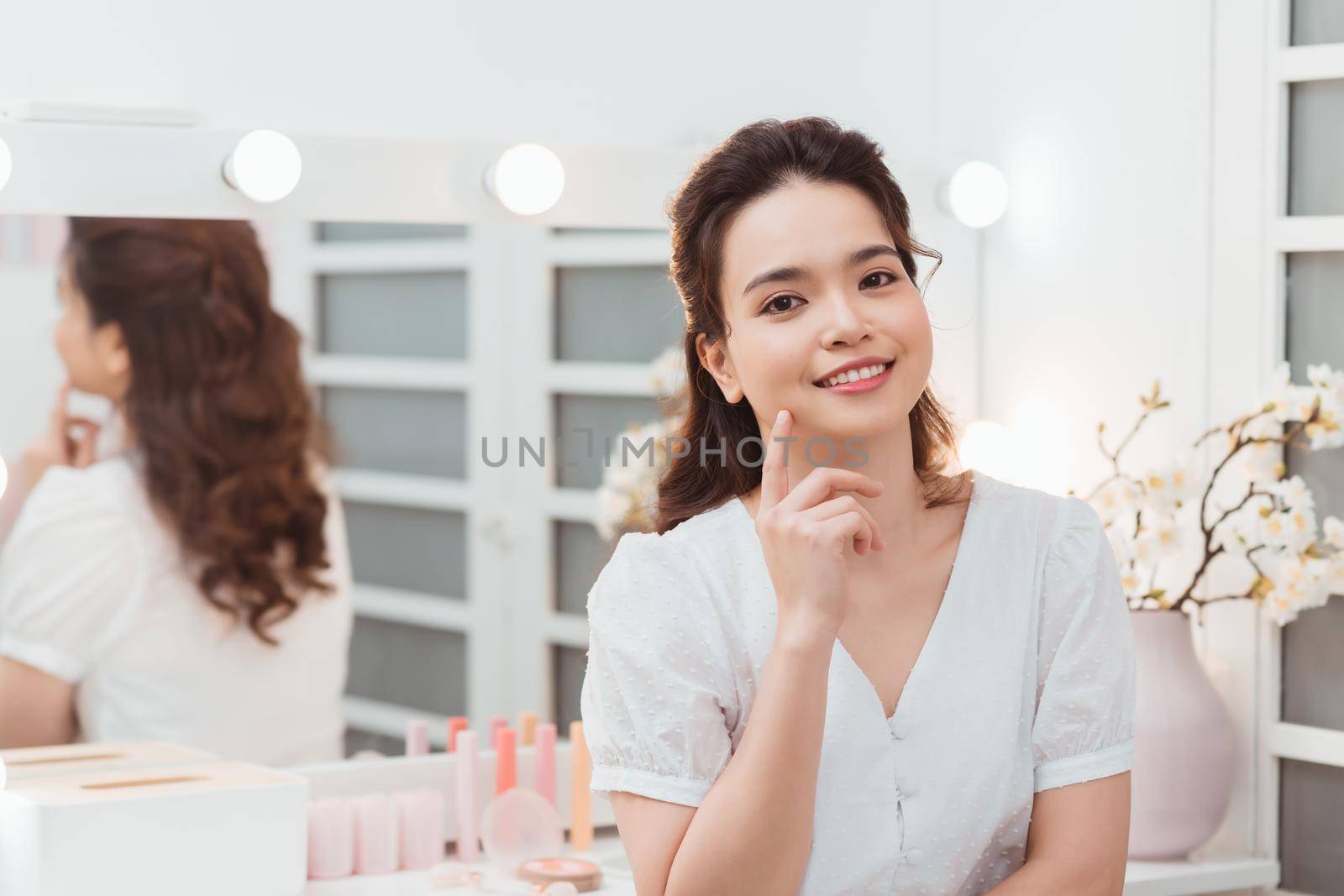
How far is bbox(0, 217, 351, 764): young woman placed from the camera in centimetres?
166

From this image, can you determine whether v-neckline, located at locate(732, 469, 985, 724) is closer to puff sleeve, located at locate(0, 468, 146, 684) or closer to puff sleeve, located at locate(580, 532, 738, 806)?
puff sleeve, located at locate(580, 532, 738, 806)

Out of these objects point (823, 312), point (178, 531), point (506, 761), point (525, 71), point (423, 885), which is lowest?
point (423, 885)


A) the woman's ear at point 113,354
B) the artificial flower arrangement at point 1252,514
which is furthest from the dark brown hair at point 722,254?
the woman's ear at point 113,354

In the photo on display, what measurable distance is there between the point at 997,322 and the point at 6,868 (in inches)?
55.3

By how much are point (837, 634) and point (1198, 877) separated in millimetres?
695

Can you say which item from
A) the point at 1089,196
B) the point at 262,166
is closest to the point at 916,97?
the point at 1089,196

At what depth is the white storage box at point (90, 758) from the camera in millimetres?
1617

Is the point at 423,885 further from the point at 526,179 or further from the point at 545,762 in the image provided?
the point at 526,179

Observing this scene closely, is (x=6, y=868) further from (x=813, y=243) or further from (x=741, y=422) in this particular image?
(x=813, y=243)

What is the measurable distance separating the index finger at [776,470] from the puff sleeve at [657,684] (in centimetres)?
11

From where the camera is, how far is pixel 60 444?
5.43 feet

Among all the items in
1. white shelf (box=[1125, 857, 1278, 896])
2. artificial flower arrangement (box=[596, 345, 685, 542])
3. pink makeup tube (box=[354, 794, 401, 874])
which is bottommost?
white shelf (box=[1125, 857, 1278, 896])

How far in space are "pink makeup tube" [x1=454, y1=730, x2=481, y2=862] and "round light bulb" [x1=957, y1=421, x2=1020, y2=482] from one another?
0.74 metres

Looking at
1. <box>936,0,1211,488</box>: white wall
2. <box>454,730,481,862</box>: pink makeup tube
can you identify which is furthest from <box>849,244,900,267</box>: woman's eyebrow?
<box>454,730,481,862</box>: pink makeup tube
